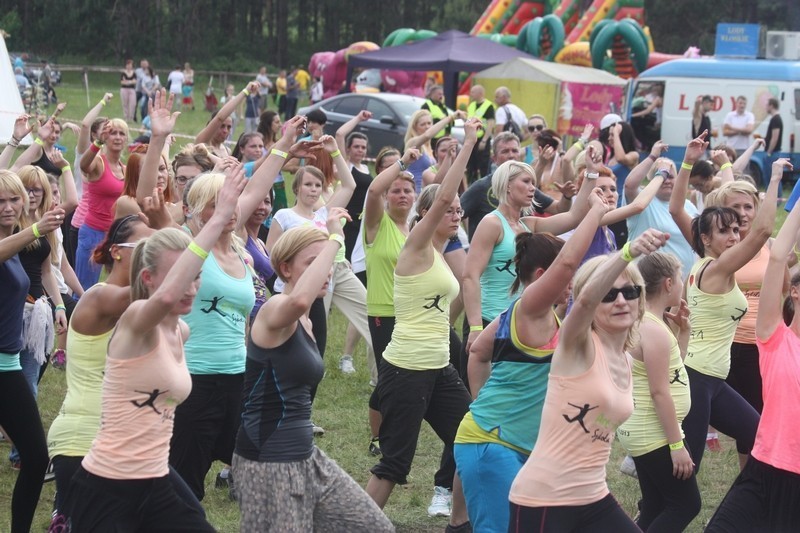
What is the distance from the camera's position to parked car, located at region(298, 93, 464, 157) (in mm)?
22062

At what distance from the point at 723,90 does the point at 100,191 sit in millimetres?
15503

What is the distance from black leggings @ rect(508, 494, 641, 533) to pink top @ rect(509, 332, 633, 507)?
0.9 inches

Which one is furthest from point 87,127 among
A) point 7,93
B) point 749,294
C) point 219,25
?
point 219,25

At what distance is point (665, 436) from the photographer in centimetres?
504

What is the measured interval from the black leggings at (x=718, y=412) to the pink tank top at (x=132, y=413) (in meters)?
2.84

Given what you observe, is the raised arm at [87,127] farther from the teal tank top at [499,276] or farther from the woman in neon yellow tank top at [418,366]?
the woman in neon yellow tank top at [418,366]

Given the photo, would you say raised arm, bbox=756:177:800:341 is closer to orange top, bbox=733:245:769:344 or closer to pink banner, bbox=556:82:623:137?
orange top, bbox=733:245:769:344

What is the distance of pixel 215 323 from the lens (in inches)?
210

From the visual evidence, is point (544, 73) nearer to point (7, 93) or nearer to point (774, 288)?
point (7, 93)

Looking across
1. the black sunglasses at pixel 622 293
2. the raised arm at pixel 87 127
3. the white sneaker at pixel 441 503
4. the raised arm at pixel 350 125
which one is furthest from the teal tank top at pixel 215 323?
the raised arm at pixel 87 127

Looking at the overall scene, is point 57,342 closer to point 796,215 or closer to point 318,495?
point 318,495

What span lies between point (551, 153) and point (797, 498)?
146 inches

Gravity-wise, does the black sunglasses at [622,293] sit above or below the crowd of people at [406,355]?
above

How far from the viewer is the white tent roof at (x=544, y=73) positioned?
2362 cm
